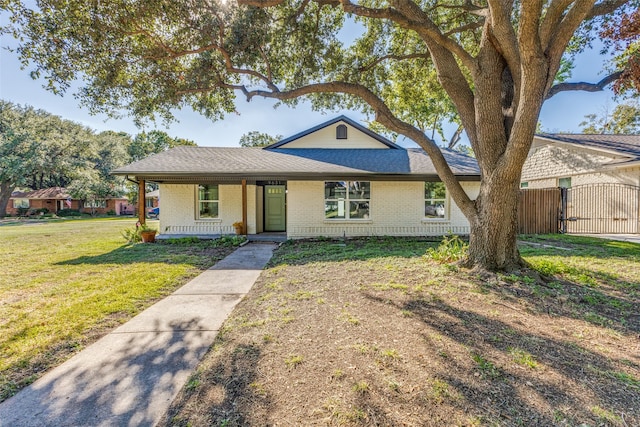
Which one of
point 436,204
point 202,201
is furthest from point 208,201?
point 436,204

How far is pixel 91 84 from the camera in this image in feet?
23.9

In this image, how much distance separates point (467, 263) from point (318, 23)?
812cm

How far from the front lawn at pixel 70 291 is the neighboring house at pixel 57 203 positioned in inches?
1333

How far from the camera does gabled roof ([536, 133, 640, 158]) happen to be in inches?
441

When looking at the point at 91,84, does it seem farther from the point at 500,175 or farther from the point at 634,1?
the point at 634,1

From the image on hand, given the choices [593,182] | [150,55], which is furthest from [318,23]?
[593,182]

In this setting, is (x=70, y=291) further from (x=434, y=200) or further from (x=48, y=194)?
(x=48, y=194)

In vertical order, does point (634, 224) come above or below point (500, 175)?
below

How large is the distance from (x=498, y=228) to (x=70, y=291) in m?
8.23

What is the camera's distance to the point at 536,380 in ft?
8.18

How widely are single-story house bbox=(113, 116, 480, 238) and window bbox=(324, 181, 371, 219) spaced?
4 centimetres

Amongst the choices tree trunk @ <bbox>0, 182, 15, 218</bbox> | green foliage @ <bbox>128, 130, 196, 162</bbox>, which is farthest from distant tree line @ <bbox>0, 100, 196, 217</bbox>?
green foliage @ <bbox>128, 130, 196, 162</bbox>

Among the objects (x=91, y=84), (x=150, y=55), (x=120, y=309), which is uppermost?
(x=150, y=55)

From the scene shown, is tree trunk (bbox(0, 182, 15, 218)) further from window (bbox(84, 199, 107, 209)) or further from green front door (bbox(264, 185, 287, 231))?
green front door (bbox(264, 185, 287, 231))
